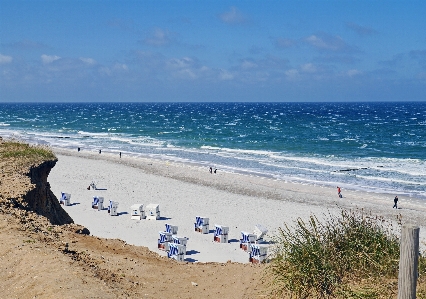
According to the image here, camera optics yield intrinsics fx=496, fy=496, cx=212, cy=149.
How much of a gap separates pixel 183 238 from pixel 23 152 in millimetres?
6439

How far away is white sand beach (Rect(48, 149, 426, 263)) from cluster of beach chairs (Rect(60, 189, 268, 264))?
13.1 inches

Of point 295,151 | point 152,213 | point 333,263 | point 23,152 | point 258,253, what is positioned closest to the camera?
point 333,263

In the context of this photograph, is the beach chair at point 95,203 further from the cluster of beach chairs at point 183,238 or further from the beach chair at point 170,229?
the beach chair at point 170,229

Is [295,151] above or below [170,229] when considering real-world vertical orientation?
above

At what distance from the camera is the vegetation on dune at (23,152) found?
55.3ft

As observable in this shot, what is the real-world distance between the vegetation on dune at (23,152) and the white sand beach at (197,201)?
213 inches

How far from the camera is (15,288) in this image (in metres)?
8.03

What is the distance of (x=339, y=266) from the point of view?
27.2ft

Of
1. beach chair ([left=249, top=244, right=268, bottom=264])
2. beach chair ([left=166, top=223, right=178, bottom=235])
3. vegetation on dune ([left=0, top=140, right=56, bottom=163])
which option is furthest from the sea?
vegetation on dune ([left=0, top=140, right=56, bottom=163])

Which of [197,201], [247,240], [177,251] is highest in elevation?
[177,251]

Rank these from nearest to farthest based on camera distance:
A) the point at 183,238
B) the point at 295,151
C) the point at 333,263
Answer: the point at 333,263 → the point at 183,238 → the point at 295,151

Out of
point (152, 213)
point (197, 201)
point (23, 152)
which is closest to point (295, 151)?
point (197, 201)

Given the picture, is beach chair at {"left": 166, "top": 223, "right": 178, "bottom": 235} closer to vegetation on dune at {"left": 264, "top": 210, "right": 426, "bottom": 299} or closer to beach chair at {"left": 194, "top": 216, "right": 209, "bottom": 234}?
beach chair at {"left": 194, "top": 216, "right": 209, "bottom": 234}

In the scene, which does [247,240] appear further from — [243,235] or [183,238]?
[183,238]
